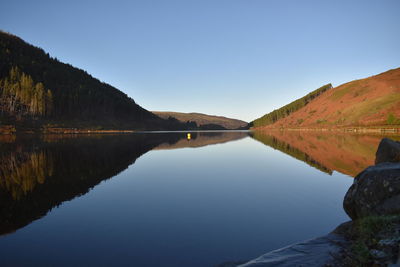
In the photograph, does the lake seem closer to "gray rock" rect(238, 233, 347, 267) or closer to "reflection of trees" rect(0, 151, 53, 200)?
"reflection of trees" rect(0, 151, 53, 200)

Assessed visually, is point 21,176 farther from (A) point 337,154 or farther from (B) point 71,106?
(B) point 71,106

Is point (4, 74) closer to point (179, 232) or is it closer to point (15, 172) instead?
point (15, 172)

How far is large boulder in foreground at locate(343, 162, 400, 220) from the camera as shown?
24.1 ft

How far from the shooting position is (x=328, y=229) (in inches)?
352

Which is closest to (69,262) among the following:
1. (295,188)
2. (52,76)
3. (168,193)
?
(168,193)

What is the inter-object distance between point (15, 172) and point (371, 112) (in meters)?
163

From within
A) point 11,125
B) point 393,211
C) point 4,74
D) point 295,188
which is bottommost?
point 295,188

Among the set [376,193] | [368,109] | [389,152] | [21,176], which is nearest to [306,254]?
[376,193]

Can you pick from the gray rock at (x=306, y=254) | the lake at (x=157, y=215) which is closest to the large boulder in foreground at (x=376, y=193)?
the lake at (x=157, y=215)

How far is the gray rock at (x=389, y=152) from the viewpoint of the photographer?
36.8ft

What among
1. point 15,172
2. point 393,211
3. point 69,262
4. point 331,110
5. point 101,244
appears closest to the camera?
point 69,262

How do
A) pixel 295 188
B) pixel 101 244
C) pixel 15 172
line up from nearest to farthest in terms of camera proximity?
pixel 101 244 < pixel 295 188 < pixel 15 172

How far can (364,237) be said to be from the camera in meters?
6.22

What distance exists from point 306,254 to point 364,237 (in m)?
1.51
